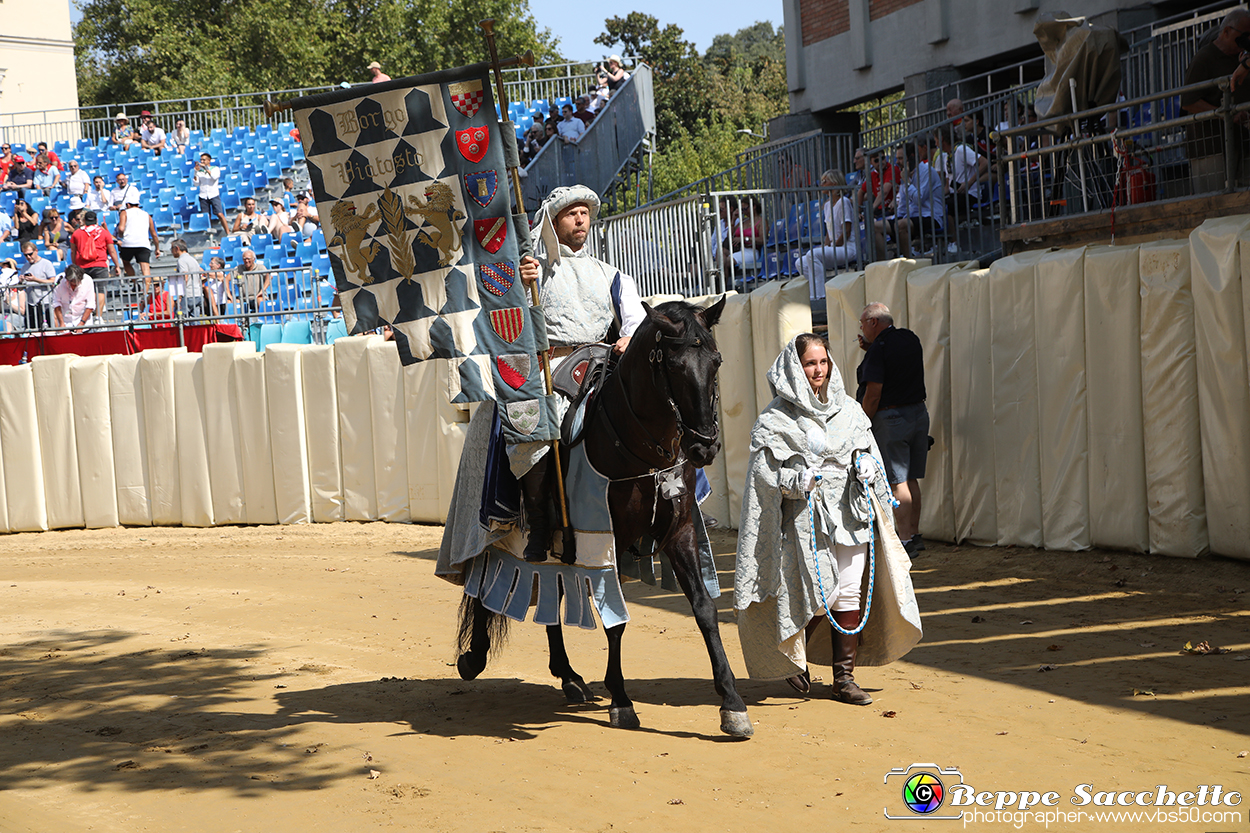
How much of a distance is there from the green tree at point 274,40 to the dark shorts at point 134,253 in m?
37.0

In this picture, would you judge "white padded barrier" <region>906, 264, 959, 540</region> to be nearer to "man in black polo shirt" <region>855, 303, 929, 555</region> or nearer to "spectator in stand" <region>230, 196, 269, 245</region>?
"man in black polo shirt" <region>855, 303, 929, 555</region>

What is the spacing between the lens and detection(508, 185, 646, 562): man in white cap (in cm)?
640

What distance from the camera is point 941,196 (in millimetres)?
12656

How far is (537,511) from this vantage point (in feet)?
20.4

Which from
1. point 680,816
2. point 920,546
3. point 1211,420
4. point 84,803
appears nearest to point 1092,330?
point 1211,420

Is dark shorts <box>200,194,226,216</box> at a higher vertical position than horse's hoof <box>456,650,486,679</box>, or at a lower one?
higher

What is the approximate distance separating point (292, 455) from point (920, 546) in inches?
340

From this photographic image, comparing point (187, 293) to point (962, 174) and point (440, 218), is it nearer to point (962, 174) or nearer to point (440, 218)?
point (962, 174)

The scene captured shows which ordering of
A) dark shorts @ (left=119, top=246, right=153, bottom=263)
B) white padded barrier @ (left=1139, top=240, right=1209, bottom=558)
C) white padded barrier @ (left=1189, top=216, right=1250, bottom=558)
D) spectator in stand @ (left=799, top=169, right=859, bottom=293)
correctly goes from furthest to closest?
dark shorts @ (left=119, top=246, right=153, bottom=263), spectator in stand @ (left=799, top=169, right=859, bottom=293), white padded barrier @ (left=1139, top=240, right=1209, bottom=558), white padded barrier @ (left=1189, top=216, right=1250, bottom=558)

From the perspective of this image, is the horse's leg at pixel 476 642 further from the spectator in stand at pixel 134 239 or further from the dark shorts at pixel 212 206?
the dark shorts at pixel 212 206

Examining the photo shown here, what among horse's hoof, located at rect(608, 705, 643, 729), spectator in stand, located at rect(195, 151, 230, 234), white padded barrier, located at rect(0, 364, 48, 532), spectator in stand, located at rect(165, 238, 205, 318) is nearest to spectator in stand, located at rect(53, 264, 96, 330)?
spectator in stand, located at rect(165, 238, 205, 318)

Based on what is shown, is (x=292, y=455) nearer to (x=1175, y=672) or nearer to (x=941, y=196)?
(x=941, y=196)

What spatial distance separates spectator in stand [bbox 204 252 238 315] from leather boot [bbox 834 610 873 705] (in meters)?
13.9

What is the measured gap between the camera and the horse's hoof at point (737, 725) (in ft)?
18.5
